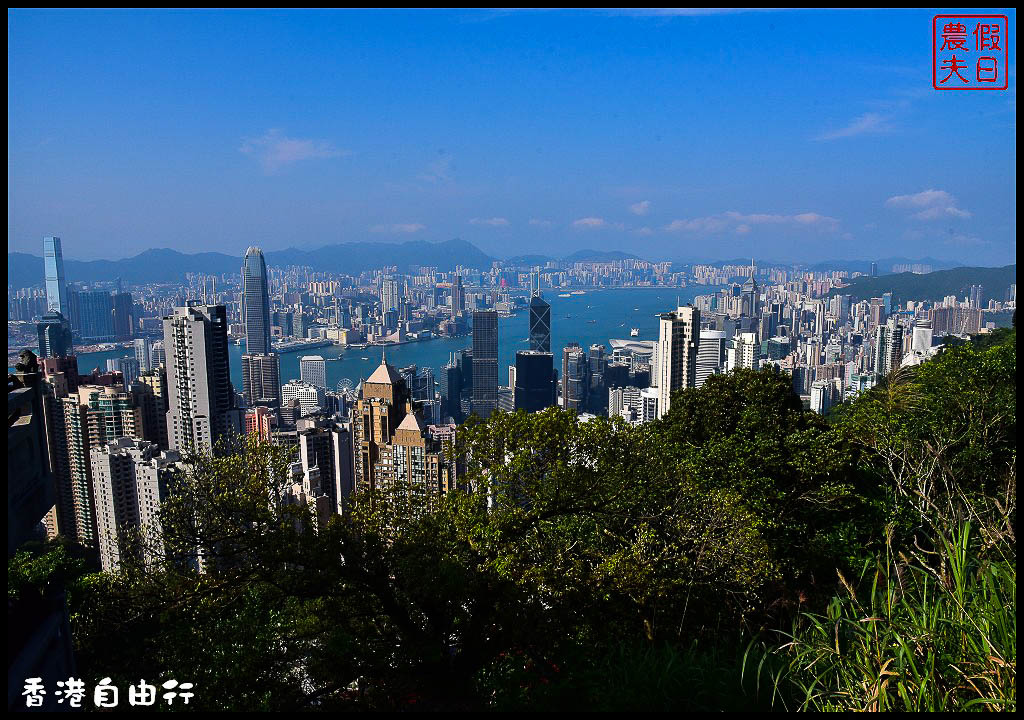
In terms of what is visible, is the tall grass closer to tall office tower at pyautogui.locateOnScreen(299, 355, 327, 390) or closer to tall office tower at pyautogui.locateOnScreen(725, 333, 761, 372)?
tall office tower at pyautogui.locateOnScreen(299, 355, 327, 390)

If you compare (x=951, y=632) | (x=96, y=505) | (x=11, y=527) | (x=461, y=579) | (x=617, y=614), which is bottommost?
(x=96, y=505)

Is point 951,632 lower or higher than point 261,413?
higher

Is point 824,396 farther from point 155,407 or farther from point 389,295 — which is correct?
point 155,407

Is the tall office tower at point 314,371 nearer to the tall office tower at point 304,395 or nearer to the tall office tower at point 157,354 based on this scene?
the tall office tower at point 304,395

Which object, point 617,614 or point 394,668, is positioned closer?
point 394,668

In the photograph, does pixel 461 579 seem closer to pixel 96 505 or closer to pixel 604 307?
pixel 96 505

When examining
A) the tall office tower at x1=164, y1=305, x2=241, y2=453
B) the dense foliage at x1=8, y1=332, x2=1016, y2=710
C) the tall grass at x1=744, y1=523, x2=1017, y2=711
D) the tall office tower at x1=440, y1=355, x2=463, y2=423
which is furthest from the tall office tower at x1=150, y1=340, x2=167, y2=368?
the tall grass at x1=744, y1=523, x2=1017, y2=711

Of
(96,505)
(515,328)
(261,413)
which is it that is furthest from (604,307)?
(96,505)

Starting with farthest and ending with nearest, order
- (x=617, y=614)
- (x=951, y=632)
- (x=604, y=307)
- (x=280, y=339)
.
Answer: (x=604, y=307) → (x=280, y=339) → (x=617, y=614) → (x=951, y=632)
